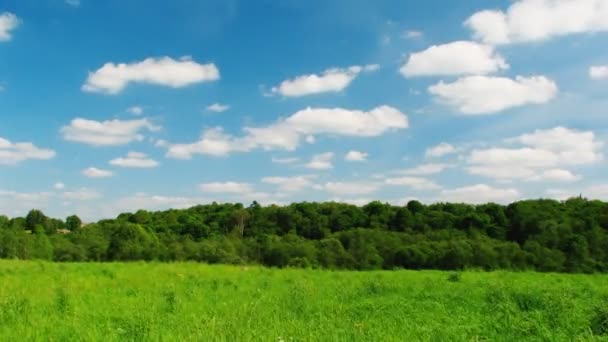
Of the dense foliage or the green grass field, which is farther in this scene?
the dense foliage

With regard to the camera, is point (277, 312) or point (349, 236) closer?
point (277, 312)

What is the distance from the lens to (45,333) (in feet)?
25.4

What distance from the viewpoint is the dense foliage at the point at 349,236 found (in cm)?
5347

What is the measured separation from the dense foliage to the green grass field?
28.4 meters

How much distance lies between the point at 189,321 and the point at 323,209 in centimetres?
7102

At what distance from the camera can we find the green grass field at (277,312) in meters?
7.49

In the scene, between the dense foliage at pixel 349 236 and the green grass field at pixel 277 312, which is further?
the dense foliage at pixel 349 236

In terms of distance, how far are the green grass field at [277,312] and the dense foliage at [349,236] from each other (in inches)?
1119

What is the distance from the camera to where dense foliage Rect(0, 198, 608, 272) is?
5347 centimetres

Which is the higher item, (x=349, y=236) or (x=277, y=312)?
(x=277, y=312)

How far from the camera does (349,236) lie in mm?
65625

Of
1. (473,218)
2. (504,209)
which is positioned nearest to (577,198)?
(504,209)

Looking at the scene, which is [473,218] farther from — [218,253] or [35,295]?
[35,295]

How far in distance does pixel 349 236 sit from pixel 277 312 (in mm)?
56050
